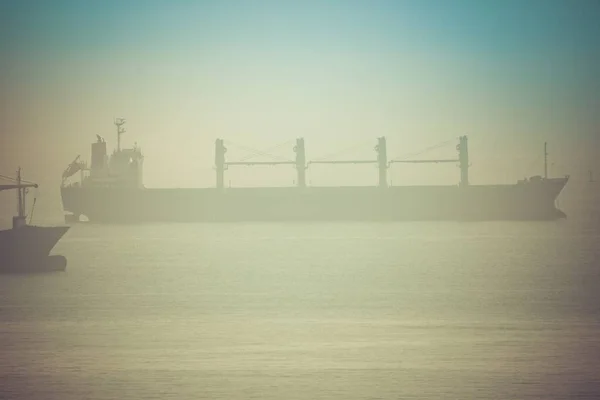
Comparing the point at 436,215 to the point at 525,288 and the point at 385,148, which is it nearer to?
the point at 385,148

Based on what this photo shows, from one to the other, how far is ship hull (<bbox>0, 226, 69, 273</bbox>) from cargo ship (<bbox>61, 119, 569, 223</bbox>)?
23689 mm

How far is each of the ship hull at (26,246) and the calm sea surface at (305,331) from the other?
0.55 meters

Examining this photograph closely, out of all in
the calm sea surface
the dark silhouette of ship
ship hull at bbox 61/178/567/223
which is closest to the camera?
the calm sea surface

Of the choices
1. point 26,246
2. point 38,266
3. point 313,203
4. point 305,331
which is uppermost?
point 313,203

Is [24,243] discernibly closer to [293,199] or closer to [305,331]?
[305,331]

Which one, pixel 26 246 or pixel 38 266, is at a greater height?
pixel 26 246

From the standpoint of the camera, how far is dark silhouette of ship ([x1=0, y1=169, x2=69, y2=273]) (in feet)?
40.8

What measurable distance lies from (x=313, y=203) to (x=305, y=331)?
105 feet

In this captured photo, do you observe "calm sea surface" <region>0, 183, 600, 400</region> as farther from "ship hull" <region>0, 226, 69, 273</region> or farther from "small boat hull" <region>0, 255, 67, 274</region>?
"ship hull" <region>0, 226, 69, 273</region>

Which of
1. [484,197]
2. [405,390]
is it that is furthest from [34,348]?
[484,197]

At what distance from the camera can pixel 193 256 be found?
17375 mm

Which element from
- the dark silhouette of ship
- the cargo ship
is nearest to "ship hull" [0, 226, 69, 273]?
the dark silhouette of ship

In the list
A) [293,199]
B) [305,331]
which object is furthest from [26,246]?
[293,199]

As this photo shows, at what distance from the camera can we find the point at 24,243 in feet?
42.0
